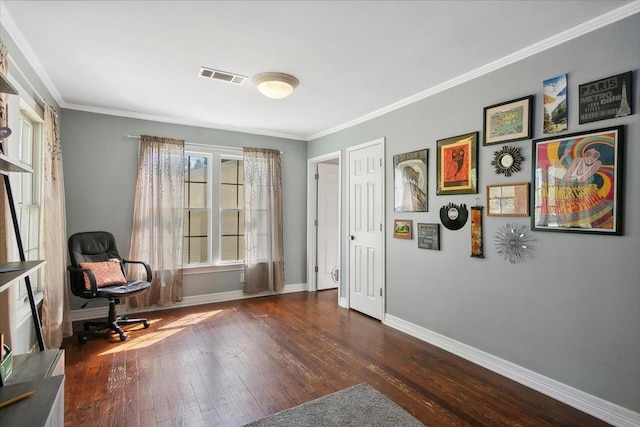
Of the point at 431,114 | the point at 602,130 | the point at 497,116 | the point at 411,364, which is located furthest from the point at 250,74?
the point at 411,364

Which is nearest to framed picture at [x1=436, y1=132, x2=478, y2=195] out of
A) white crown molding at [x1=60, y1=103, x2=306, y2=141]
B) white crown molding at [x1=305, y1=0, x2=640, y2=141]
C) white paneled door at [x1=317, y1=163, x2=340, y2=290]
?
white crown molding at [x1=305, y1=0, x2=640, y2=141]

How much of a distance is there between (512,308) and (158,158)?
4.27 meters

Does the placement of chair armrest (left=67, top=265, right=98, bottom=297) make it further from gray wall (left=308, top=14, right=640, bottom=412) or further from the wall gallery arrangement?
the wall gallery arrangement

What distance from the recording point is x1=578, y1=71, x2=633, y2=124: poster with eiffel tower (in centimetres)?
202

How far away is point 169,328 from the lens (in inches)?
145

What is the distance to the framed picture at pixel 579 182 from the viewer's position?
6.75 feet

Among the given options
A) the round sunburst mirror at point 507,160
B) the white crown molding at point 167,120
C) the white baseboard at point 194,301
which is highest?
the white crown molding at point 167,120

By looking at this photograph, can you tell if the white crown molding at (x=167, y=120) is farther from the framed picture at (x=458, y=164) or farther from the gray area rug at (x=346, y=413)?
the gray area rug at (x=346, y=413)

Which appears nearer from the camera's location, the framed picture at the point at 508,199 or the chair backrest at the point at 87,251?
the framed picture at the point at 508,199

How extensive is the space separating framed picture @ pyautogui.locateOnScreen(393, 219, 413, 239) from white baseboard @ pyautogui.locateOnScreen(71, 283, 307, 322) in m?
2.31

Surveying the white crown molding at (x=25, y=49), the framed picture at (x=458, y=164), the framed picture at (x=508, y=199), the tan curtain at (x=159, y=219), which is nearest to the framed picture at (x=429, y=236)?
the framed picture at (x=458, y=164)

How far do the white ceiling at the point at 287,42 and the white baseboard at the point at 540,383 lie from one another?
241cm

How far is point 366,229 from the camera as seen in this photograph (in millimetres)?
4211

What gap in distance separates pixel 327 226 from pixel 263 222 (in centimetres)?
114
